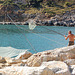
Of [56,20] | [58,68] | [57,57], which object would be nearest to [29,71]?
[58,68]

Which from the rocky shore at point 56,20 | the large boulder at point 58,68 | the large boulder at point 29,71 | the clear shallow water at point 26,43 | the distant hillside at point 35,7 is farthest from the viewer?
the distant hillside at point 35,7

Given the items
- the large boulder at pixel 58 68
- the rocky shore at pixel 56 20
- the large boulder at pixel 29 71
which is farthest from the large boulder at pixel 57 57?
the rocky shore at pixel 56 20

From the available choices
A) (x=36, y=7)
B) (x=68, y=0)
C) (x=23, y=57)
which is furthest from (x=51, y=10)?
(x=23, y=57)

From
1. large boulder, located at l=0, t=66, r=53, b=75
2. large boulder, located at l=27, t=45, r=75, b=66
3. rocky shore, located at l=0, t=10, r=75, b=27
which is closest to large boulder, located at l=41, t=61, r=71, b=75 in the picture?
large boulder, located at l=0, t=66, r=53, b=75

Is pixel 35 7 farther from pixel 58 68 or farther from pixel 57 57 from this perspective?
pixel 58 68

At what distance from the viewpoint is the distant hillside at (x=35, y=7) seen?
112 m

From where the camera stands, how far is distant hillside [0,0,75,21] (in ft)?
366

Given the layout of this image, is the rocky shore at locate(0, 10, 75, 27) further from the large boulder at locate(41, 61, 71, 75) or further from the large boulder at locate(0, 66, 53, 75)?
the large boulder at locate(0, 66, 53, 75)

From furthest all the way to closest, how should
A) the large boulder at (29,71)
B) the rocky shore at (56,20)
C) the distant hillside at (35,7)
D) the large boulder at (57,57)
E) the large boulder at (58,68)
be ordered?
the distant hillside at (35,7) < the rocky shore at (56,20) < the large boulder at (57,57) < the large boulder at (58,68) < the large boulder at (29,71)

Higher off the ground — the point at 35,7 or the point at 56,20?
the point at 35,7

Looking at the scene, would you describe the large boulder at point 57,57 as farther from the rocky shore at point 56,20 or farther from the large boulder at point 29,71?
the rocky shore at point 56,20

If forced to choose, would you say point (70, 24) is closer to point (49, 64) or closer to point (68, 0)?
point (68, 0)

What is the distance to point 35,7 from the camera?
126875mm

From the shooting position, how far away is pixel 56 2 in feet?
441
